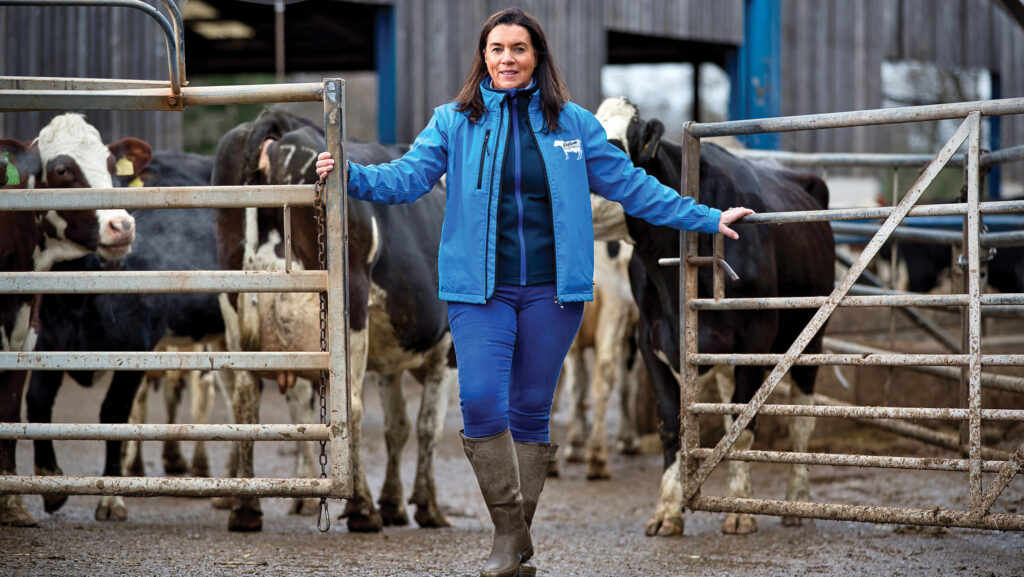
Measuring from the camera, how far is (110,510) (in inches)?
258

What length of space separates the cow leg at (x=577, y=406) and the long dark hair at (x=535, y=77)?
5.66m

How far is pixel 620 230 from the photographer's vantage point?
6605mm

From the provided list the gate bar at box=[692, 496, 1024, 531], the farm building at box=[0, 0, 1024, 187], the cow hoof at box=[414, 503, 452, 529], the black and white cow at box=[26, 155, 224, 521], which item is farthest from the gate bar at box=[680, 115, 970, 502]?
the farm building at box=[0, 0, 1024, 187]

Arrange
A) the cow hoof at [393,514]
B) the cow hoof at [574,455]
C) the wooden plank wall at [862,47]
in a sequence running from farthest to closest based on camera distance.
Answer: the wooden plank wall at [862,47] → the cow hoof at [574,455] → the cow hoof at [393,514]

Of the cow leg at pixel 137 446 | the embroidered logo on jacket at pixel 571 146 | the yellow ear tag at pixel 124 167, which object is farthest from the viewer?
the cow leg at pixel 137 446

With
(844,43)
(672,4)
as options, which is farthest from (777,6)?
(844,43)

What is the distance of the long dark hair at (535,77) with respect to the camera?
4105 mm

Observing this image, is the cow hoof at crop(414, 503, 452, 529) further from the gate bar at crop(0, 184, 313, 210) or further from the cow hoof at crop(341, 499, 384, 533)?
the gate bar at crop(0, 184, 313, 210)

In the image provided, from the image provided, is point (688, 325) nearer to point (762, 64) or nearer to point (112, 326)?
point (112, 326)

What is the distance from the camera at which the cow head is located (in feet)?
19.4

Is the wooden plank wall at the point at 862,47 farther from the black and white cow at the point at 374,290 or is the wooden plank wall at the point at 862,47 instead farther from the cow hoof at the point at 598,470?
the black and white cow at the point at 374,290

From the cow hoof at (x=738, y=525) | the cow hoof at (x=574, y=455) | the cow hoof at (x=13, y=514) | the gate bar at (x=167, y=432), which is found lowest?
the cow hoof at (x=574, y=455)

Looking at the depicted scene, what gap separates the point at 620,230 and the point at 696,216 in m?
2.16

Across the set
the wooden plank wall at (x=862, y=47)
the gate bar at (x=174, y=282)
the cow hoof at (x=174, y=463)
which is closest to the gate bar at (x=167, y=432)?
the gate bar at (x=174, y=282)
